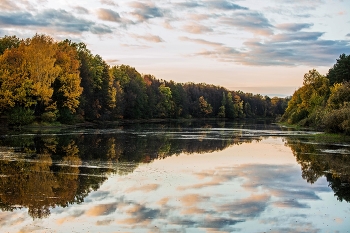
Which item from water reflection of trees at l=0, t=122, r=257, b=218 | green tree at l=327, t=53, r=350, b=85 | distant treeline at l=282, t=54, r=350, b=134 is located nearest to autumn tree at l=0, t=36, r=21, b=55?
water reflection of trees at l=0, t=122, r=257, b=218

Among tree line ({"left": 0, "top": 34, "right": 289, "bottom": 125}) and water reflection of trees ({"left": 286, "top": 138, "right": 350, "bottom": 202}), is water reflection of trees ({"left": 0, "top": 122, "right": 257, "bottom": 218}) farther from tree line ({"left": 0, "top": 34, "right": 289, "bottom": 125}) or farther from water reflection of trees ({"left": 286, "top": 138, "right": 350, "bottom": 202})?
tree line ({"left": 0, "top": 34, "right": 289, "bottom": 125})

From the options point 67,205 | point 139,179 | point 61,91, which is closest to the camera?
point 67,205

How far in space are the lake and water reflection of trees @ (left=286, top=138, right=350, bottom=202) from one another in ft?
0.18

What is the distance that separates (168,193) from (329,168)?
12839 mm

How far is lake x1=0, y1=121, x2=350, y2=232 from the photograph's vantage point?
13.5 m

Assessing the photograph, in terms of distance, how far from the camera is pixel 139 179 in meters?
21.2

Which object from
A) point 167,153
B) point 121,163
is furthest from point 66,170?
point 167,153

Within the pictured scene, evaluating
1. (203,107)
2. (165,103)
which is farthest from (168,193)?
(203,107)

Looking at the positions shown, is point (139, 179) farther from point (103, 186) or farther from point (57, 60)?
point (57, 60)

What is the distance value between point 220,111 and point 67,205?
17721 cm

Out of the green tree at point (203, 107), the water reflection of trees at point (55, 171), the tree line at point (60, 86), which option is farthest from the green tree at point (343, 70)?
the green tree at point (203, 107)

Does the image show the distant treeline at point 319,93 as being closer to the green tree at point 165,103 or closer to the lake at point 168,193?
the lake at point 168,193

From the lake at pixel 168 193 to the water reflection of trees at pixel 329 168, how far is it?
0.18ft

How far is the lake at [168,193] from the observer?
13.5 m
